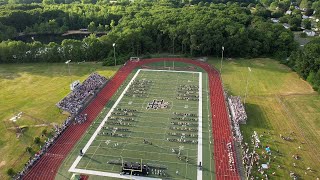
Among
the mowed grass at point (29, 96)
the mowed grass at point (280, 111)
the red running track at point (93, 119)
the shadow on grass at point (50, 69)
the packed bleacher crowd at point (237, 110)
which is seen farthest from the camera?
the shadow on grass at point (50, 69)

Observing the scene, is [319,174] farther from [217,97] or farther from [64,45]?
[64,45]

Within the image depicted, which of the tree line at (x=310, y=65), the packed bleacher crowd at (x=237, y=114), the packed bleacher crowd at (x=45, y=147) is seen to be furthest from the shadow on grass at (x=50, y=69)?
the tree line at (x=310, y=65)

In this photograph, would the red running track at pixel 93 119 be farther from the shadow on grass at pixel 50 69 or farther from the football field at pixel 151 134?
the shadow on grass at pixel 50 69

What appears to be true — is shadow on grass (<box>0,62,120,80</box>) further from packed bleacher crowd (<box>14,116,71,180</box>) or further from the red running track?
Result: packed bleacher crowd (<box>14,116,71,180</box>)

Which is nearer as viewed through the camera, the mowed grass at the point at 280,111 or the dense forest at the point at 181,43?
the mowed grass at the point at 280,111

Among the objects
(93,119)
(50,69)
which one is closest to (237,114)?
(93,119)

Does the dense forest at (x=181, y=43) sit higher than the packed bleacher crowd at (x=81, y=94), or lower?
higher

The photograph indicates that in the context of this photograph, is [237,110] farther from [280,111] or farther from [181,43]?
[181,43]

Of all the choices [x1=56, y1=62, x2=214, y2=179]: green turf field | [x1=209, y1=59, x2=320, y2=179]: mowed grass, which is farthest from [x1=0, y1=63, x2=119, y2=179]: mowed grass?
[x1=209, y1=59, x2=320, y2=179]: mowed grass
